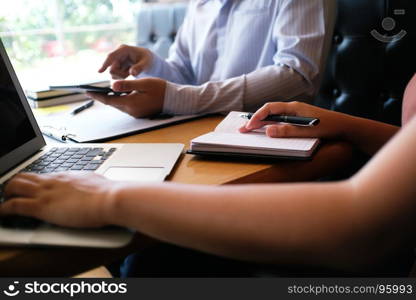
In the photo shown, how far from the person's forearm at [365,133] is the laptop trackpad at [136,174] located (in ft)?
1.16

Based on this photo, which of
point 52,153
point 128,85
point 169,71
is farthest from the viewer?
point 169,71

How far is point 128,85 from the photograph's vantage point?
2.89 ft

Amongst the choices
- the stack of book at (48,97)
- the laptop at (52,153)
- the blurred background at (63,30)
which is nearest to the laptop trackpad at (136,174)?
the laptop at (52,153)

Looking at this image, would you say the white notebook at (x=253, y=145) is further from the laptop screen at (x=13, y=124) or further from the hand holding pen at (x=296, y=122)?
the laptop screen at (x=13, y=124)

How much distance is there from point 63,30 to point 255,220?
8.74 ft

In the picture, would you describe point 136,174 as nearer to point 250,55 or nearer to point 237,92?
point 237,92

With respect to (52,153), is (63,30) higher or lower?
higher

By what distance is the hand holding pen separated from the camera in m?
0.69

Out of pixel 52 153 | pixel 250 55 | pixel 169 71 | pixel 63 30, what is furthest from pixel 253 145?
pixel 63 30

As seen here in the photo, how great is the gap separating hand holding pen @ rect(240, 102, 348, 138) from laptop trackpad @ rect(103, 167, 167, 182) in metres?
0.21

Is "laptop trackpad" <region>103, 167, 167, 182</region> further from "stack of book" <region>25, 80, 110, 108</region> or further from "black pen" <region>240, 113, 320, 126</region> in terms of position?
"stack of book" <region>25, 80, 110, 108</region>

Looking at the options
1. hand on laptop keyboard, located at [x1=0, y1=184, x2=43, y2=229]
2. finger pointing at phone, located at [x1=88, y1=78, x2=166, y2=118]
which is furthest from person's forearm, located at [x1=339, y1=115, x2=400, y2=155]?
hand on laptop keyboard, located at [x1=0, y1=184, x2=43, y2=229]

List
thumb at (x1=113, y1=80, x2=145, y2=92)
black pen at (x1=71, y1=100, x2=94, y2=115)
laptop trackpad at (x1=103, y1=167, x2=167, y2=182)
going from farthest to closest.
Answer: black pen at (x1=71, y1=100, x2=94, y2=115) → thumb at (x1=113, y1=80, x2=145, y2=92) → laptop trackpad at (x1=103, y1=167, x2=167, y2=182)

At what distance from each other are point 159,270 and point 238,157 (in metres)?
0.26
